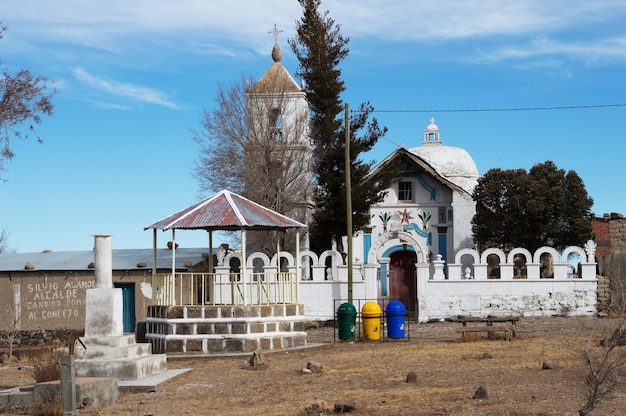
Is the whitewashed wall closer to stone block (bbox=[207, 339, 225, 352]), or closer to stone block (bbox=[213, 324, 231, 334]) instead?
stone block (bbox=[213, 324, 231, 334])

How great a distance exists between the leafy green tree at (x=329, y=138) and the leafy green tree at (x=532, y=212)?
543 cm

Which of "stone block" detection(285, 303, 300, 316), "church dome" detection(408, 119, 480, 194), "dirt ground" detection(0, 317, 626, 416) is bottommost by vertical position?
"dirt ground" detection(0, 317, 626, 416)

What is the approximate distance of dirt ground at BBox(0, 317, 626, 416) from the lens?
12.1 metres

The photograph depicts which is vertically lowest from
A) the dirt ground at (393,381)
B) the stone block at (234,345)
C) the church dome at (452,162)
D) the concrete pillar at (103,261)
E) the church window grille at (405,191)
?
the dirt ground at (393,381)

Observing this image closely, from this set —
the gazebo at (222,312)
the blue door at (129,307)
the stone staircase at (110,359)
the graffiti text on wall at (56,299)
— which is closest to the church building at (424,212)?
the blue door at (129,307)

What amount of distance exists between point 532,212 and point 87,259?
19.2 meters

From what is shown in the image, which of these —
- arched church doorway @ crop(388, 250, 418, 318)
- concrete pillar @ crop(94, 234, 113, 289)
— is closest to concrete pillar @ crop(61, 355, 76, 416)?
concrete pillar @ crop(94, 234, 113, 289)

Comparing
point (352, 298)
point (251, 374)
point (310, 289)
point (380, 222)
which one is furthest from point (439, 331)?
point (380, 222)

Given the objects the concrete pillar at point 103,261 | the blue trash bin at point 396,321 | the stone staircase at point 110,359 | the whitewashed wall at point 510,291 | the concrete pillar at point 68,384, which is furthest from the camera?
the whitewashed wall at point 510,291

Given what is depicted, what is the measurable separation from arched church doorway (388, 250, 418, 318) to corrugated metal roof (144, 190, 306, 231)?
41.0ft

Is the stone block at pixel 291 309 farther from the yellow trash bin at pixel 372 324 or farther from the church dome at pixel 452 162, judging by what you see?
the church dome at pixel 452 162

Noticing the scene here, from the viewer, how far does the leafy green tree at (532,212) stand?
40094 millimetres

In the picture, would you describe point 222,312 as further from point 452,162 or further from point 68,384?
point 452,162

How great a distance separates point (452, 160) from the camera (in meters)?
46.1
